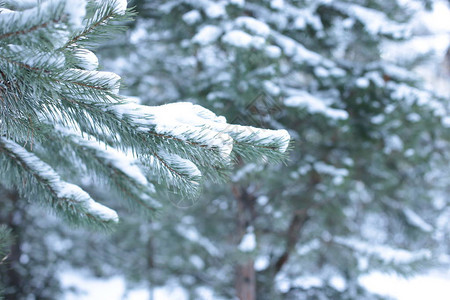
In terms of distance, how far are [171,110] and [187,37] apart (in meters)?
3.44

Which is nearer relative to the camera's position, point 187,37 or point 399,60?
point 187,37

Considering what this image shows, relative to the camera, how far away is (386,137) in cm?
458

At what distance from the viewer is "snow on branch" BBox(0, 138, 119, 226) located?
1.73 meters

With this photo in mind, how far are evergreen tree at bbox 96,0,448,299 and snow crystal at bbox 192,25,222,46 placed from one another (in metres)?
0.01

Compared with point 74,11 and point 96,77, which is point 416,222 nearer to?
point 96,77

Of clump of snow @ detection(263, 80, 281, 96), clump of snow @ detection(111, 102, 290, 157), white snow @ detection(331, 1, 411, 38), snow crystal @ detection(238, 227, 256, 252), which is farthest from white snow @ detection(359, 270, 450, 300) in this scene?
clump of snow @ detection(111, 102, 290, 157)

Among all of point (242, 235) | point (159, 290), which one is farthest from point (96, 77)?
point (159, 290)

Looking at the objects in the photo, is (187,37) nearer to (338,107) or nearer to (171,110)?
(338,107)

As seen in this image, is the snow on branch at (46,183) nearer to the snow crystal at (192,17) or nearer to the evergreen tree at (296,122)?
the evergreen tree at (296,122)

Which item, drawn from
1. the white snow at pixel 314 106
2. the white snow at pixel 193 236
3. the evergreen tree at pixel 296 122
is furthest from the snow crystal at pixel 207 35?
the white snow at pixel 193 236

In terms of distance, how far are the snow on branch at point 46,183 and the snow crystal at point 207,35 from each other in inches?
80.2

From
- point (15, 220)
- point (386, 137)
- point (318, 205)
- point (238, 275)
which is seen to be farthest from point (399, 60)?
point (15, 220)

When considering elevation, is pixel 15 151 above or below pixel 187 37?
above

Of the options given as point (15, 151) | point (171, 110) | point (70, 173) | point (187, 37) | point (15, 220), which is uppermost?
point (171, 110)
